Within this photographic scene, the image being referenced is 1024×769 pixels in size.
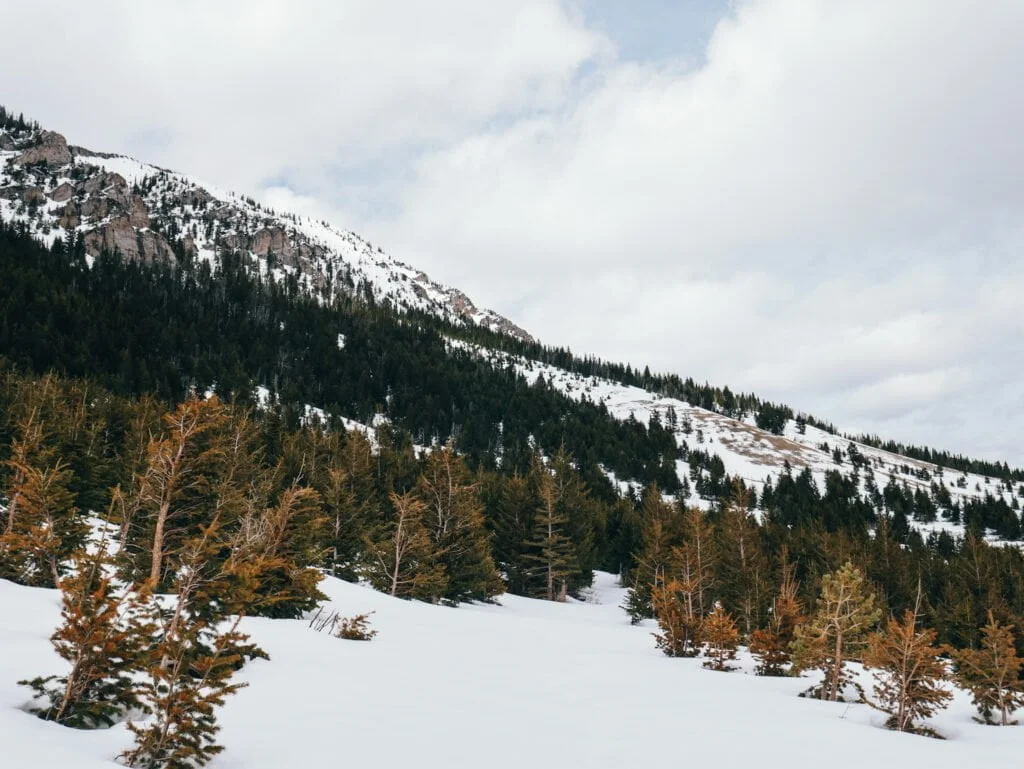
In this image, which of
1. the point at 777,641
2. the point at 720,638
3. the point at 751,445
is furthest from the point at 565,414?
the point at 720,638

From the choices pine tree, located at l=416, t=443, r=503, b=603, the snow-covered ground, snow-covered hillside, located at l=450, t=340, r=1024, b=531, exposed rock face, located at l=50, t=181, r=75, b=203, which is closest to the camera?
the snow-covered ground

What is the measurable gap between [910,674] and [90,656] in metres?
17.3

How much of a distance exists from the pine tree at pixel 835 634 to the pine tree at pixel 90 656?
692 inches

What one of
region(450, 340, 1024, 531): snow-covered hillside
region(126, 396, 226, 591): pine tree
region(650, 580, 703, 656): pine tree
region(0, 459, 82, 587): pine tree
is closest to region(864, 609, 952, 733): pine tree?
region(650, 580, 703, 656): pine tree

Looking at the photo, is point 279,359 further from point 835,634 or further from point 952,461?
point 952,461

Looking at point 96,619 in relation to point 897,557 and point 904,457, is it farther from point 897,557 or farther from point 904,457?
point 904,457

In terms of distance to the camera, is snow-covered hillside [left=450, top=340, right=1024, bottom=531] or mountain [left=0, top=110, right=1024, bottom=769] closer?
mountain [left=0, top=110, right=1024, bottom=769]

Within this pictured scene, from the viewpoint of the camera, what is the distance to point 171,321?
108375mm

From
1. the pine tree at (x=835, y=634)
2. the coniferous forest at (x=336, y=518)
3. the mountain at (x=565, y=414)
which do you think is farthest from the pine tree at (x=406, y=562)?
the mountain at (x=565, y=414)

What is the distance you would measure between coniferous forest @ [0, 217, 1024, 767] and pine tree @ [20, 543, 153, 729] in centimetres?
4

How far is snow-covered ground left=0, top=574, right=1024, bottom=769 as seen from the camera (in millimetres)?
7660

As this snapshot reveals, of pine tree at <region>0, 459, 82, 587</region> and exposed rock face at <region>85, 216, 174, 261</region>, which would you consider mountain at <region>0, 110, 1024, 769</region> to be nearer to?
pine tree at <region>0, 459, 82, 587</region>

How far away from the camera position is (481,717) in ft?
33.3

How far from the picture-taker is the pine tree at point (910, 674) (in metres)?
13.9
